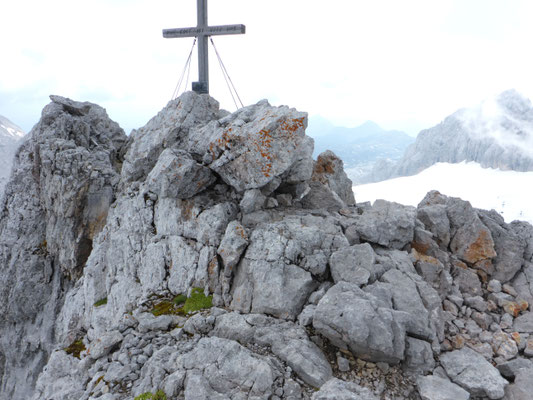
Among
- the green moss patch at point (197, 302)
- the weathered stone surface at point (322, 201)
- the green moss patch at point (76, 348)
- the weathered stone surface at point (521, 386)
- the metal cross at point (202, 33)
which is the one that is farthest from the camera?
the metal cross at point (202, 33)

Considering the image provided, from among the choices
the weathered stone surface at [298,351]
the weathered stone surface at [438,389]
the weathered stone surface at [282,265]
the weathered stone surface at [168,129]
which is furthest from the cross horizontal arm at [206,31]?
the weathered stone surface at [438,389]

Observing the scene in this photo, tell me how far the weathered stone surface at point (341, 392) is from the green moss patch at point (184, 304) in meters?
5.72

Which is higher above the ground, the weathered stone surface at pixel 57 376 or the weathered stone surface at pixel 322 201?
the weathered stone surface at pixel 322 201

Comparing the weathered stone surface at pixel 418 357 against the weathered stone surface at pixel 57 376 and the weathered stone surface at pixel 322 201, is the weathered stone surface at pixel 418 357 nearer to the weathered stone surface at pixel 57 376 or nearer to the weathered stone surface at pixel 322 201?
the weathered stone surface at pixel 322 201

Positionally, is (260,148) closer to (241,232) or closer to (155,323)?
(241,232)

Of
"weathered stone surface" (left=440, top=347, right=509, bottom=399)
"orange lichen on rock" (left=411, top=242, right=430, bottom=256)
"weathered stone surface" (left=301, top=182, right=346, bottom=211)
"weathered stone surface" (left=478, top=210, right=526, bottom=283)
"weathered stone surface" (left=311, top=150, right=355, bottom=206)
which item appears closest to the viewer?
"weathered stone surface" (left=440, top=347, right=509, bottom=399)

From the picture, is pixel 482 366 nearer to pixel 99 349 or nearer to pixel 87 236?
pixel 99 349

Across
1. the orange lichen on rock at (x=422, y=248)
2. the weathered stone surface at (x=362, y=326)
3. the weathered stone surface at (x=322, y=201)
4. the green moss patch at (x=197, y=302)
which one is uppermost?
the weathered stone surface at (x=322, y=201)

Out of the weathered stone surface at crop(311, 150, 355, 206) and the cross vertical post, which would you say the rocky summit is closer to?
the weathered stone surface at crop(311, 150, 355, 206)

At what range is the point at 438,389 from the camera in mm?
9039

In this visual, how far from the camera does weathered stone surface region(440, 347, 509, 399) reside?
9.09m

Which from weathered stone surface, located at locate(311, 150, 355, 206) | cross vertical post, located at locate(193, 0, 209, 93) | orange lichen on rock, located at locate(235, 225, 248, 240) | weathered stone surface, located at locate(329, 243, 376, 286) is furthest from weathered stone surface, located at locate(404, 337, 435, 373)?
cross vertical post, located at locate(193, 0, 209, 93)

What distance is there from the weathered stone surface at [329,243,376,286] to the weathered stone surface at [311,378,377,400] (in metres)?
3.55

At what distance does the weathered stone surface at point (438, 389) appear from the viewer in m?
8.79
